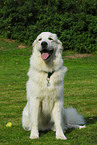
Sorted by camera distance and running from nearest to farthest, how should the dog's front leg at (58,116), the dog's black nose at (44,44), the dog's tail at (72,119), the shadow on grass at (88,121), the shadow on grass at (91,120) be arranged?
the dog's black nose at (44,44)
the dog's front leg at (58,116)
the shadow on grass at (88,121)
the dog's tail at (72,119)
the shadow on grass at (91,120)

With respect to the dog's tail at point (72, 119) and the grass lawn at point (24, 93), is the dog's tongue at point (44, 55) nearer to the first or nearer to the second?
the dog's tail at point (72, 119)

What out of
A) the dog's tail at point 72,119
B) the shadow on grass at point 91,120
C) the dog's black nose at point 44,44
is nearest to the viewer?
the dog's black nose at point 44,44

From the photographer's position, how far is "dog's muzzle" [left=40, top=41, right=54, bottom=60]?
14.7 ft

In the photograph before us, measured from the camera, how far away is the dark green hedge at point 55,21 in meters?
18.2

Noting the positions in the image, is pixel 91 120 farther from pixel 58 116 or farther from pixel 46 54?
pixel 46 54

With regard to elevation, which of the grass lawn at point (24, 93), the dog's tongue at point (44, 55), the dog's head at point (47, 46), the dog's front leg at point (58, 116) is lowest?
the grass lawn at point (24, 93)

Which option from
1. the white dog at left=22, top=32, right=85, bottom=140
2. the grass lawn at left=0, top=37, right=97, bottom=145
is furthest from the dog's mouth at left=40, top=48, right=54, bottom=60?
the grass lawn at left=0, top=37, right=97, bottom=145

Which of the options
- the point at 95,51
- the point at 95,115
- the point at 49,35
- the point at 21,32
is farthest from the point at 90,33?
the point at 49,35

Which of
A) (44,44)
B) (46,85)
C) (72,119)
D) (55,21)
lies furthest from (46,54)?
(55,21)

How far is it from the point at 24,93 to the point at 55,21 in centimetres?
1075

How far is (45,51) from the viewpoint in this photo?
4.57m

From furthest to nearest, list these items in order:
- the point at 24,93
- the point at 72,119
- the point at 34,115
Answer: the point at 24,93
the point at 72,119
the point at 34,115

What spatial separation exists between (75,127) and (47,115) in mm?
742

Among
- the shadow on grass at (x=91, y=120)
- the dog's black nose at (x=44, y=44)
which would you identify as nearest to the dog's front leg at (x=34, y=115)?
the dog's black nose at (x=44, y=44)
